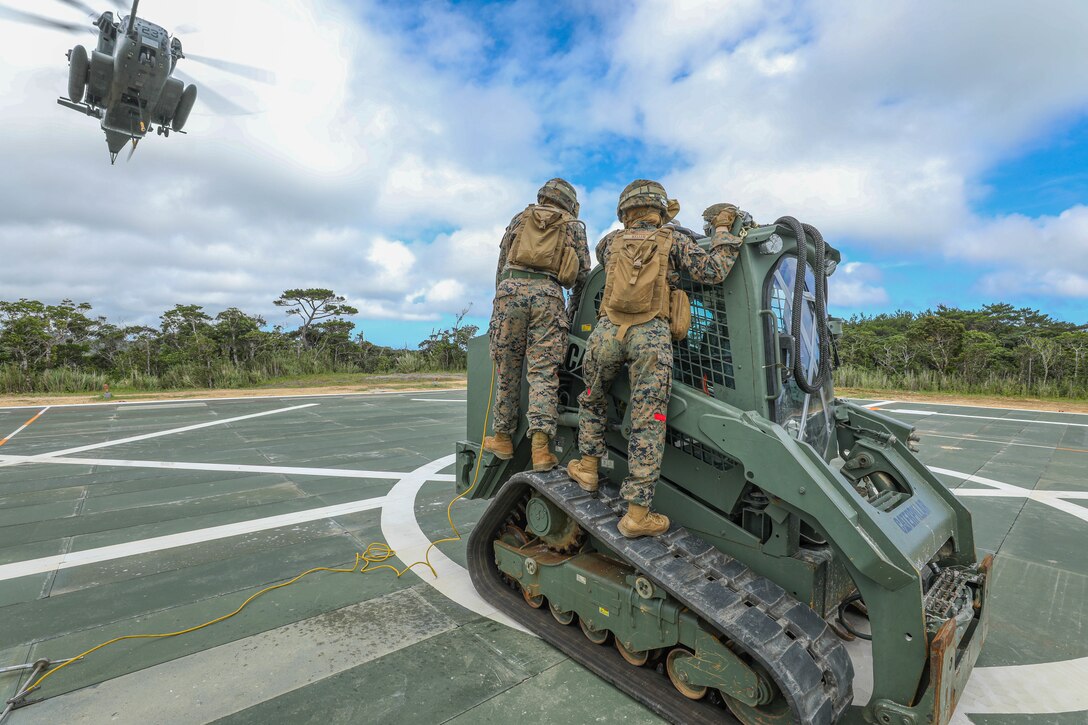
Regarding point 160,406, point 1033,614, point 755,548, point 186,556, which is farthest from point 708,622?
point 160,406

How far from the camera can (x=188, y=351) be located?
21.0 metres

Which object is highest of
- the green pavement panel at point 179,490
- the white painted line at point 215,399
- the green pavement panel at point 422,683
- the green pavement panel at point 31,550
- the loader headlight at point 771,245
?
the loader headlight at point 771,245

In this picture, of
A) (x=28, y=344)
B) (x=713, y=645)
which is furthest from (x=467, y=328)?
(x=713, y=645)

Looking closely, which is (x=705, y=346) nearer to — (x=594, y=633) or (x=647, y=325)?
(x=647, y=325)

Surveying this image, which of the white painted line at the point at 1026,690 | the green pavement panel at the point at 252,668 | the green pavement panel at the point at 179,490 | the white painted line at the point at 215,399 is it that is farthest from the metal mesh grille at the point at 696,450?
the white painted line at the point at 215,399

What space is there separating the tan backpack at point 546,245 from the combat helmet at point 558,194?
14 cm

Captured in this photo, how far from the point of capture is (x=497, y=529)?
3514 millimetres

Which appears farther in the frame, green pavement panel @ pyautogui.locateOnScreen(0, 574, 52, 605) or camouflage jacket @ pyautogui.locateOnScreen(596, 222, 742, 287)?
green pavement panel @ pyautogui.locateOnScreen(0, 574, 52, 605)

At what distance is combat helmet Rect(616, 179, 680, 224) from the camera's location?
290 centimetres

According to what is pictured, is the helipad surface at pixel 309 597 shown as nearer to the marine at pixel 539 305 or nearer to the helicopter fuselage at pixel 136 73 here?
the marine at pixel 539 305

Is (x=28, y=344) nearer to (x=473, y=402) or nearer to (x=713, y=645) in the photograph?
(x=473, y=402)

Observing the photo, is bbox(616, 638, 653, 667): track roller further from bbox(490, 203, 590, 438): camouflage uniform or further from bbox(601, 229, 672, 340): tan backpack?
bbox(601, 229, 672, 340): tan backpack

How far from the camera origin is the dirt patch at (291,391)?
14.9 meters

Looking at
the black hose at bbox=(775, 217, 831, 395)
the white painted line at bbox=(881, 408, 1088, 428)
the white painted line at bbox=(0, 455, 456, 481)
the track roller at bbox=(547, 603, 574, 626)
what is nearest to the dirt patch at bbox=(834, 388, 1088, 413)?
the white painted line at bbox=(881, 408, 1088, 428)
